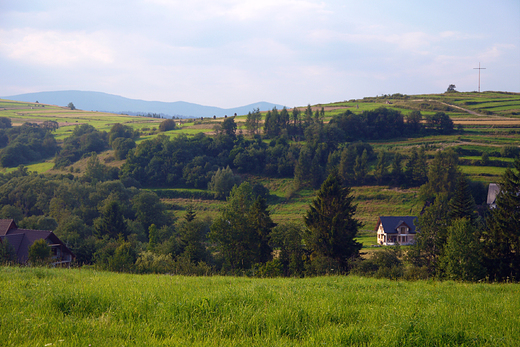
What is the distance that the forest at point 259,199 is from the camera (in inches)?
1161

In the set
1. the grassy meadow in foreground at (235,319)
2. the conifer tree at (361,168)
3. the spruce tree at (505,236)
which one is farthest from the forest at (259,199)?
the grassy meadow in foreground at (235,319)

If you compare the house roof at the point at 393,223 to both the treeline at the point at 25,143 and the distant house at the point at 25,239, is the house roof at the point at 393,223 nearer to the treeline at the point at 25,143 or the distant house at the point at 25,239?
the distant house at the point at 25,239

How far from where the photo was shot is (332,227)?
38.2 metres

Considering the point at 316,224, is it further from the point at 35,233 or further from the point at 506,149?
the point at 506,149

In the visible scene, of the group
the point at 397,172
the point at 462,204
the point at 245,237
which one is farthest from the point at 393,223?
the point at 245,237

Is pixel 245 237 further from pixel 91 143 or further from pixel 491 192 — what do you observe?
pixel 91 143

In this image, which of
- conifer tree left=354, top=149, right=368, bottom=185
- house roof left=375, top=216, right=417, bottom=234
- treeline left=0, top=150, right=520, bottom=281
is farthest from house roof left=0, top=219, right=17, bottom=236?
conifer tree left=354, top=149, right=368, bottom=185

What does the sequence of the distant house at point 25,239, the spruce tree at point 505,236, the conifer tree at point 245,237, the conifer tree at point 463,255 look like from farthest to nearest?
the conifer tree at point 245,237
the distant house at point 25,239
the spruce tree at point 505,236
the conifer tree at point 463,255

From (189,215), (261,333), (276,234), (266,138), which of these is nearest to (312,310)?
(261,333)

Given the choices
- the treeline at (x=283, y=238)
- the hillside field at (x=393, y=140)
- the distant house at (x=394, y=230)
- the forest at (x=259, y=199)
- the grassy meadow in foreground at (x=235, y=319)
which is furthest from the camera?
the hillside field at (x=393, y=140)

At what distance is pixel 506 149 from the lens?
81188mm

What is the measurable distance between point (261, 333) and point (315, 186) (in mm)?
86706

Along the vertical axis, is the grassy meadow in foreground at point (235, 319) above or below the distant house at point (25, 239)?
above

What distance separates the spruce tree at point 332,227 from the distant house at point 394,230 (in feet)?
80.3
